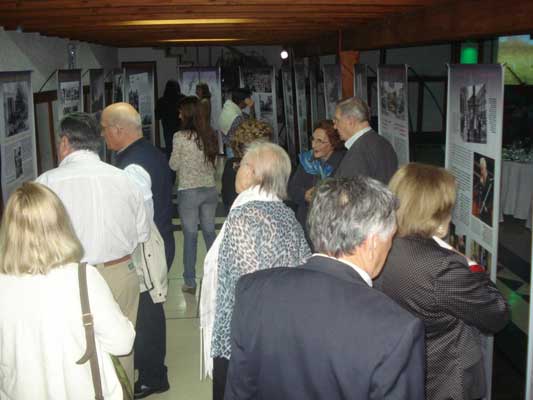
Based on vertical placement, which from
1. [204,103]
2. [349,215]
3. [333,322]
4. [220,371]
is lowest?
[220,371]

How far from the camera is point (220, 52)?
16.7 meters

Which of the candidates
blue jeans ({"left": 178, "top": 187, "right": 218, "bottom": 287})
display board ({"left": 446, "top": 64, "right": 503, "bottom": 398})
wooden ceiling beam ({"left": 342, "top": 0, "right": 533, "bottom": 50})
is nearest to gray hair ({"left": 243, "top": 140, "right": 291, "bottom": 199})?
display board ({"left": 446, "top": 64, "right": 503, "bottom": 398})

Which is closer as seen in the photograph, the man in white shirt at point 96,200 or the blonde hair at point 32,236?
the blonde hair at point 32,236

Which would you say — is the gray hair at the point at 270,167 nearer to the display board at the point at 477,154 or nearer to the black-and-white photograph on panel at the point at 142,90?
the display board at the point at 477,154

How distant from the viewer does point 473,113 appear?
3.29 metres

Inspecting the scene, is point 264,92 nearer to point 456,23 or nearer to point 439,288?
point 456,23

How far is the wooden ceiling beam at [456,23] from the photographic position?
274cm

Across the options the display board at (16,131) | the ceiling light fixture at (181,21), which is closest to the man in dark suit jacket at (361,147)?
the ceiling light fixture at (181,21)

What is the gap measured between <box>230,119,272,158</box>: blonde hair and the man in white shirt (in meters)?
0.86

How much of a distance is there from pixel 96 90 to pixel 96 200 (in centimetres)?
429

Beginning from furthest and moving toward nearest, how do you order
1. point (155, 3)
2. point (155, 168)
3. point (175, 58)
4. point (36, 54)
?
point (175, 58) → point (36, 54) → point (155, 168) → point (155, 3)

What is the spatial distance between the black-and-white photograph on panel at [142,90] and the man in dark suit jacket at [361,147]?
166 inches

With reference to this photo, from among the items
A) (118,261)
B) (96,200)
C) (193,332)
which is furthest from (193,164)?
(96,200)

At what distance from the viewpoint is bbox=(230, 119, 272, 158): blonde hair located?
385cm
